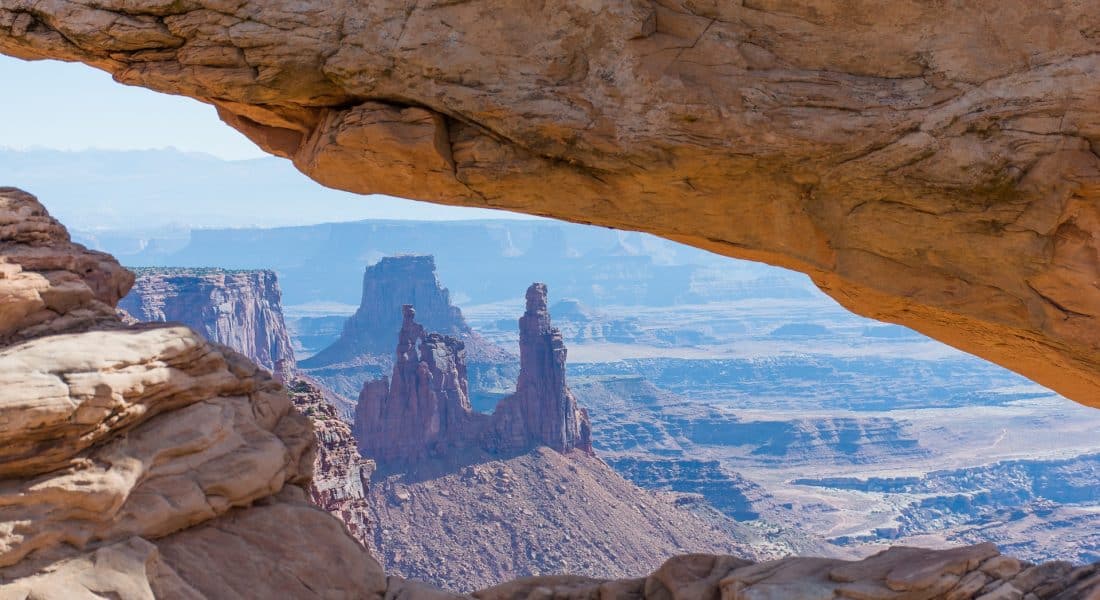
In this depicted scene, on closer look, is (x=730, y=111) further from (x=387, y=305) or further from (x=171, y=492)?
(x=387, y=305)

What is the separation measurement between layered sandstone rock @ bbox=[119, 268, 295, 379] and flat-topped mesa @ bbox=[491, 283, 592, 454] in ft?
67.6

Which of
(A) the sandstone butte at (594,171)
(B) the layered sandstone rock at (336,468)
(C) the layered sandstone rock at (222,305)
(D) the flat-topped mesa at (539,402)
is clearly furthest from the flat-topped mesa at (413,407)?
(A) the sandstone butte at (594,171)

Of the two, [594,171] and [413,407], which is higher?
[594,171]

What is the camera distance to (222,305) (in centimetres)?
11625

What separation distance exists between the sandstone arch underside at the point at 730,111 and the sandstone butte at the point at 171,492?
3.07m

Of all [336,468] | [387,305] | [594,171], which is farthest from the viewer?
[387,305]

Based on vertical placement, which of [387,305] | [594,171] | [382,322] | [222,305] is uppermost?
[594,171]

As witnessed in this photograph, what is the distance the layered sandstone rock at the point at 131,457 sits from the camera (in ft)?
43.3

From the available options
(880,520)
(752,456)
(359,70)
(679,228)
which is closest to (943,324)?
(679,228)

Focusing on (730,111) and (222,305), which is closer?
(730,111)

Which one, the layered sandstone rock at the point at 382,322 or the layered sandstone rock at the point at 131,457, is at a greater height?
the layered sandstone rock at the point at 131,457

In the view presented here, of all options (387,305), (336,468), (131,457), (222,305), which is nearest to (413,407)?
(222,305)

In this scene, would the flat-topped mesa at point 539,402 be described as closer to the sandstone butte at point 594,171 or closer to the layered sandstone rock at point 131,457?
the layered sandstone rock at point 131,457

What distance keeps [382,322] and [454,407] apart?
6461 cm
